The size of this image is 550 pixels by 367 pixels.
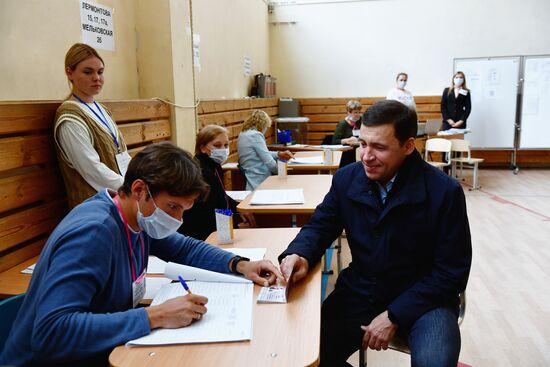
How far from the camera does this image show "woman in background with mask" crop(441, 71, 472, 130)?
8055 mm

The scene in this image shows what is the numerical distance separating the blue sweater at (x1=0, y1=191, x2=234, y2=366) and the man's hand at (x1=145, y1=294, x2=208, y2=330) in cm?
3

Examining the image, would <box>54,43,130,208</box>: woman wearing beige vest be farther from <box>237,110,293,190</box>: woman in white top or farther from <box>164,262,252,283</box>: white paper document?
<box>237,110,293,190</box>: woman in white top

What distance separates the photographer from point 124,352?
45.2 inches

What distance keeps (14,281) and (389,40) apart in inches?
328

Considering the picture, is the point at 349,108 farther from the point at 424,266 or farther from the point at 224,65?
the point at 424,266

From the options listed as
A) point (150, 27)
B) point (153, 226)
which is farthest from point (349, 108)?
point (153, 226)

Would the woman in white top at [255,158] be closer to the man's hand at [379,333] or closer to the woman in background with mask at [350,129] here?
the woman in background with mask at [350,129]

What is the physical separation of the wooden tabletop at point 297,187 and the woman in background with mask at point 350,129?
93.6 inches

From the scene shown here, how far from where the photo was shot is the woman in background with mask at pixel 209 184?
2.79m

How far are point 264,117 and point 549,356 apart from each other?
2.96 meters

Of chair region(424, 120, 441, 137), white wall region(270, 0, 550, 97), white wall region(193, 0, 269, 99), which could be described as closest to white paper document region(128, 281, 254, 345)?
white wall region(193, 0, 269, 99)

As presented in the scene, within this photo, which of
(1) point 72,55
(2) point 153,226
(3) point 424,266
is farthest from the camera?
(1) point 72,55

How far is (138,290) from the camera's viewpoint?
145 centimetres

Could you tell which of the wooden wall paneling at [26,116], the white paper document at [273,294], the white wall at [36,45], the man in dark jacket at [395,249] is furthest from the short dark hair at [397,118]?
the white wall at [36,45]
